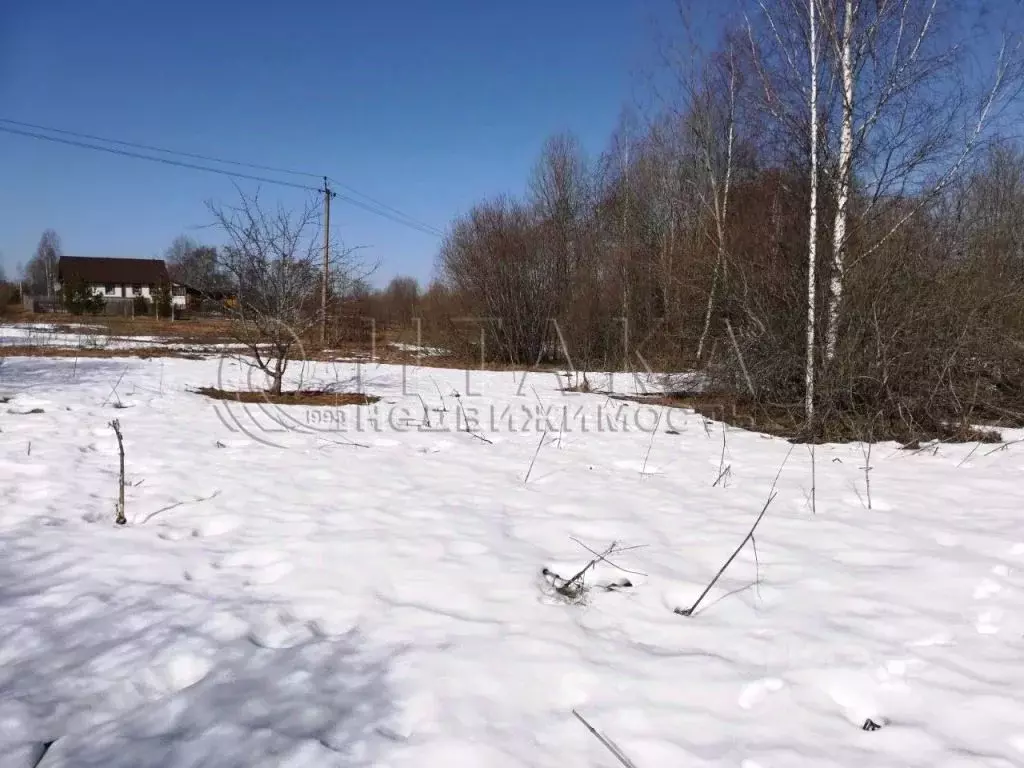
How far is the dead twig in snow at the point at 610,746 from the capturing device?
5.17ft

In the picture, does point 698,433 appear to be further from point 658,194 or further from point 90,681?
point 658,194

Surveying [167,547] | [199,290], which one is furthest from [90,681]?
[199,290]

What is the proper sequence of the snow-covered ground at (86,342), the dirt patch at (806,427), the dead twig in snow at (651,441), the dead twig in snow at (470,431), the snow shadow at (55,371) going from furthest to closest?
the snow-covered ground at (86,342) → the snow shadow at (55,371) → the dirt patch at (806,427) → the dead twig in snow at (470,431) → the dead twig in snow at (651,441)

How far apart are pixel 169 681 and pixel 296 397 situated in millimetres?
6217

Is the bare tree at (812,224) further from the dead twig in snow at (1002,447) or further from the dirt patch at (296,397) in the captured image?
the dirt patch at (296,397)

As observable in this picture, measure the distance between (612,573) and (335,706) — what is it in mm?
1430

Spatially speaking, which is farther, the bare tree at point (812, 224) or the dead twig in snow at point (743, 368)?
the dead twig in snow at point (743, 368)

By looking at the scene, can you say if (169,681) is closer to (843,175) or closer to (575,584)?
(575,584)

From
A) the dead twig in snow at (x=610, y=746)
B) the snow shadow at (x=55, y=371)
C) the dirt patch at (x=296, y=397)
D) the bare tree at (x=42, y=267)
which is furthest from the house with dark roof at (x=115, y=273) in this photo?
the dead twig in snow at (x=610, y=746)

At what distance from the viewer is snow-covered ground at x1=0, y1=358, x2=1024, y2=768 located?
5.53ft

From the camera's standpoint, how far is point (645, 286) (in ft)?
52.4

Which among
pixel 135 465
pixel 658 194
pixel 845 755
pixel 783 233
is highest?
pixel 658 194

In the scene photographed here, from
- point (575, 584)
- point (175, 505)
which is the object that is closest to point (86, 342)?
point (175, 505)

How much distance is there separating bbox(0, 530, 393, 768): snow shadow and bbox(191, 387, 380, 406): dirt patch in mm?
5000
